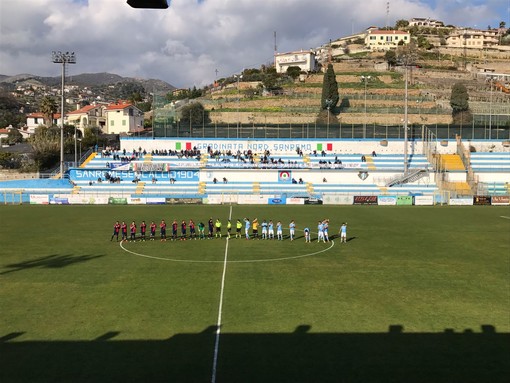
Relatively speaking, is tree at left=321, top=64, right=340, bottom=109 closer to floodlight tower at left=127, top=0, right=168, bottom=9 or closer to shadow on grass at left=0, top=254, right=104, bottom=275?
shadow on grass at left=0, top=254, right=104, bottom=275

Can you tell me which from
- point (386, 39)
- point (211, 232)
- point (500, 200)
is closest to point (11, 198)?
point (211, 232)

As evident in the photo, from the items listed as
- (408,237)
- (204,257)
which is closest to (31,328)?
(204,257)

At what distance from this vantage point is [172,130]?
7231 cm

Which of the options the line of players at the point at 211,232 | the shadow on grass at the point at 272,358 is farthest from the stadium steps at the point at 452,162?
the shadow on grass at the point at 272,358

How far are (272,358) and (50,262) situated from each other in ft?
48.3

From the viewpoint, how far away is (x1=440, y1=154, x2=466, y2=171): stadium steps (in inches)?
2486

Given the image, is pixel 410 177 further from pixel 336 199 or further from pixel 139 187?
pixel 139 187

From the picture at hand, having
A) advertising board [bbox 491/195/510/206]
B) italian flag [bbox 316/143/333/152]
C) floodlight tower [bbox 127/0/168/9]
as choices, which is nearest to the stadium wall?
italian flag [bbox 316/143/333/152]

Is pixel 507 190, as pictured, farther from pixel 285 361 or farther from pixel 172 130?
pixel 285 361

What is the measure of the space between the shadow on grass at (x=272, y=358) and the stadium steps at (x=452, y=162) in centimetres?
5334

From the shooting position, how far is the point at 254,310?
1552cm

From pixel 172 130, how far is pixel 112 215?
33.2 meters

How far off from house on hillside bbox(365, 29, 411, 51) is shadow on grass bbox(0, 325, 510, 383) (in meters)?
155

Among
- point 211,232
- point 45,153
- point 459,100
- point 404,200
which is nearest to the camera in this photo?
point 211,232
